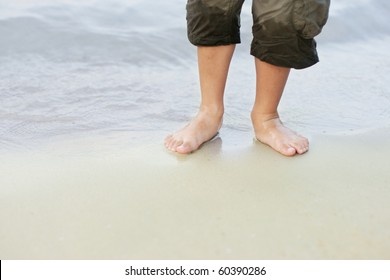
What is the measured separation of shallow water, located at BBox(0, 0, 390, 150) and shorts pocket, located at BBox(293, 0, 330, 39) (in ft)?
1.86

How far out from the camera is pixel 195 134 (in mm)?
2201

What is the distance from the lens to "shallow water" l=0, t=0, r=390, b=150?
2488 millimetres

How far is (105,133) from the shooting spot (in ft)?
7.70

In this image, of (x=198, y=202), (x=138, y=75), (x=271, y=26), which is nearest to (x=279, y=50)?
(x=271, y=26)

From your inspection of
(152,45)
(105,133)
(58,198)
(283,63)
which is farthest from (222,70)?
(152,45)

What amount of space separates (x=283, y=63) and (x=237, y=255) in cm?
85

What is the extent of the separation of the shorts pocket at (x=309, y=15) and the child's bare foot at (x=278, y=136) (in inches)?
17.0

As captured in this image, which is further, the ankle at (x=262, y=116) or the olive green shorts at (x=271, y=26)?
the ankle at (x=262, y=116)

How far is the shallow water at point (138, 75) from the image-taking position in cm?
249

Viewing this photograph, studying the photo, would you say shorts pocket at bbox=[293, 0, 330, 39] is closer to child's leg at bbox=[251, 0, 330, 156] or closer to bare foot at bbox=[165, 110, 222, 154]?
child's leg at bbox=[251, 0, 330, 156]

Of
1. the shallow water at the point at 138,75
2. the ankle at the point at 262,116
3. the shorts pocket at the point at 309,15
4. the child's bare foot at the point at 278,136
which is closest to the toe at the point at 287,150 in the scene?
the child's bare foot at the point at 278,136

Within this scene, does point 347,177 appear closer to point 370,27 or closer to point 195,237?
point 195,237

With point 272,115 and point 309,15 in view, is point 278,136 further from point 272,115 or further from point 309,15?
point 309,15

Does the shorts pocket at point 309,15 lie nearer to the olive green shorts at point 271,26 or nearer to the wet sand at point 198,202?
the olive green shorts at point 271,26
